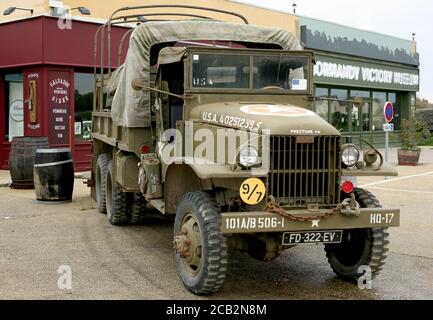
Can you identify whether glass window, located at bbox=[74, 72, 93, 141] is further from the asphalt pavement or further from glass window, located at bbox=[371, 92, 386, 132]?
glass window, located at bbox=[371, 92, 386, 132]

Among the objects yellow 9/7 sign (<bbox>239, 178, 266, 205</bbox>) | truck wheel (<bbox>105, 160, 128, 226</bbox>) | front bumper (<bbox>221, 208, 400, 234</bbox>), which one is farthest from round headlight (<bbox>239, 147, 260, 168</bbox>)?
truck wheel (<bbox>105, 160, 128, 226</bbox>)

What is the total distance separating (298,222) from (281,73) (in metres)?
2.08

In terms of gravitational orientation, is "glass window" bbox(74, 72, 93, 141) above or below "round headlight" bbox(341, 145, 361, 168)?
above

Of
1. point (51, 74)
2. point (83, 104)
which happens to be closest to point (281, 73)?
point (51, 74)

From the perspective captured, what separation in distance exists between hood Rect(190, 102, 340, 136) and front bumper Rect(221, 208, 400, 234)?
Answer: 73 cm

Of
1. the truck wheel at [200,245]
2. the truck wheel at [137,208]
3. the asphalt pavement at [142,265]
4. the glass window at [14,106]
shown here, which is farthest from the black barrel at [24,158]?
the truck wheel at [200,245]

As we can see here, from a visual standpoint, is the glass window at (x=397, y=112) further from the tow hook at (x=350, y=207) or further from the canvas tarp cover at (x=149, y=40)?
the tow hook at (x=350, y=207)

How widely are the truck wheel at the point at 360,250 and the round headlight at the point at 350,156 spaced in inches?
15.6

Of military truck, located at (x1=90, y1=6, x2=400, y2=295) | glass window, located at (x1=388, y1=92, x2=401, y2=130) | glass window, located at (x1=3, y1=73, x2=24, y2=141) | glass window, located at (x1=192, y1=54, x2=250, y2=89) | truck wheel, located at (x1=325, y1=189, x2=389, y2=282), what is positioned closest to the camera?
military truck, located at (x1=90, y1=6, x2=400, y2=295)

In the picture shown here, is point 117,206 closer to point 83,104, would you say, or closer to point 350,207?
point 350,207

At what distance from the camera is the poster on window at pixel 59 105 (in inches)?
591

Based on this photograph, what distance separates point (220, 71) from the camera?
627 cm

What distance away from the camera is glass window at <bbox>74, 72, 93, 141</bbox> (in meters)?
15.7
